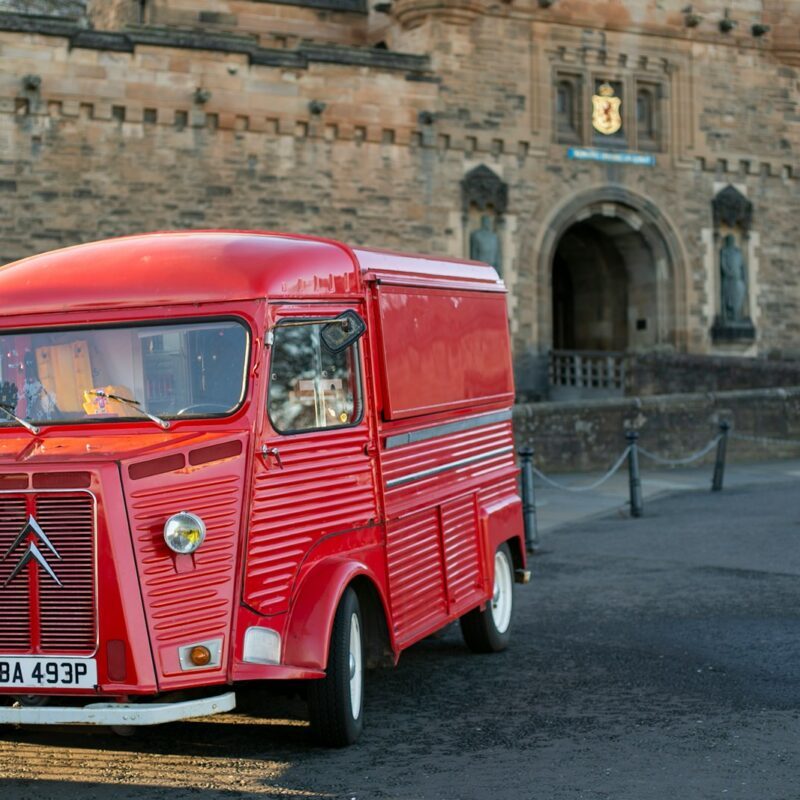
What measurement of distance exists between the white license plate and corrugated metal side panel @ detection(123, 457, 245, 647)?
1.00 feet

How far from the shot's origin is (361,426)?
293 inches

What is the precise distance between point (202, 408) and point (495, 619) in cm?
338

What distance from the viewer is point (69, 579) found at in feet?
20.1

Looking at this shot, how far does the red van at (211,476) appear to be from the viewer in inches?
240

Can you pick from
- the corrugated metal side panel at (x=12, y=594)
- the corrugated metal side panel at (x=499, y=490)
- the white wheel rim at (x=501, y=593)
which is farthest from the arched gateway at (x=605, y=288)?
the corrugated metal side panel at (x=12, y=594)

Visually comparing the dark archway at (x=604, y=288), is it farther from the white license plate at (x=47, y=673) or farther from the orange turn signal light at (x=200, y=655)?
the white license plate at (x=47, y=673)

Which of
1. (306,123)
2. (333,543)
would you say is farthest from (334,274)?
(306,123)

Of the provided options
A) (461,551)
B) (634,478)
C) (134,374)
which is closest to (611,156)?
(634,478)

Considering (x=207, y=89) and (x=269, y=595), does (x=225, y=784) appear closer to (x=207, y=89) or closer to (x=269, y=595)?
(x=269, y=595)

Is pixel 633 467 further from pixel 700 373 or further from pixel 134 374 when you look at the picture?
pixel 700 373

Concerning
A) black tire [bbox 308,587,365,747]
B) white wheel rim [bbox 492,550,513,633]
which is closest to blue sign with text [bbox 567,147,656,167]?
white wheel rim [bbox 492,550,513,633]

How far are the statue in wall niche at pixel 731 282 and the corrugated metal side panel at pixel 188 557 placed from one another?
1177 inches

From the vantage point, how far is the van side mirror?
710cm

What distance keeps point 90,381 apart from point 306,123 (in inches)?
938
